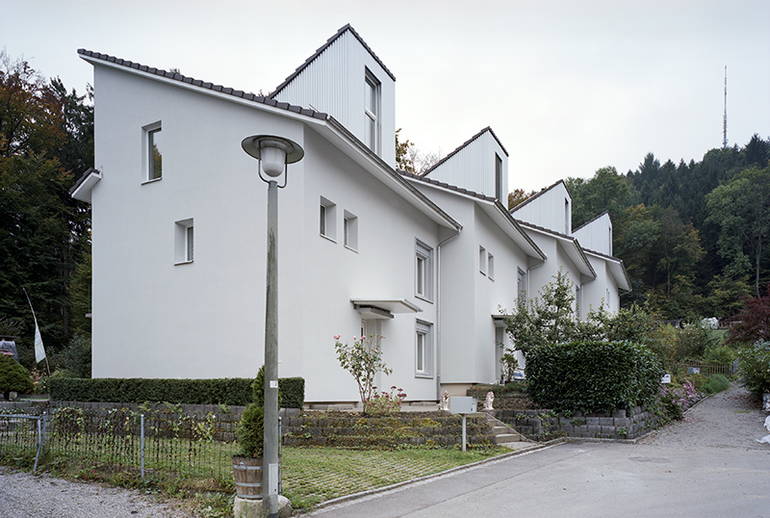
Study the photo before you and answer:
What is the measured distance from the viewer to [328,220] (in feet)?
51.1

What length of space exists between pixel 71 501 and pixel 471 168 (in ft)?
64.9

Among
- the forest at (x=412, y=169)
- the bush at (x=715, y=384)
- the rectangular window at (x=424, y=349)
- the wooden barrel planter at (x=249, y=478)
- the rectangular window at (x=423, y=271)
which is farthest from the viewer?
the forest at (x=412, y=169)

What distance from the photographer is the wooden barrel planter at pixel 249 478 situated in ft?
23.3

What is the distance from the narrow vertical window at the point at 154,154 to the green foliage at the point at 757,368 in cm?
1750

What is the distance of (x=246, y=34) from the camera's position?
545 inches

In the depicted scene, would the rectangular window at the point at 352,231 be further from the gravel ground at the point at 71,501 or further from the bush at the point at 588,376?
the gravel ground at the point at 71,501

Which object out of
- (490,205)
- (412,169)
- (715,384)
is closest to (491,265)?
(490,205)

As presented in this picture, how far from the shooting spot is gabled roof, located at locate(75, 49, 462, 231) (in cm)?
1381

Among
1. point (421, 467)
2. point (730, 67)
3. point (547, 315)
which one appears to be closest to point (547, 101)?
point (547, 315)

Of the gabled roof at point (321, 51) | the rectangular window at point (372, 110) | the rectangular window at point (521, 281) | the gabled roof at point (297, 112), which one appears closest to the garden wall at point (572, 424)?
the gabled roof at point (297, 112)

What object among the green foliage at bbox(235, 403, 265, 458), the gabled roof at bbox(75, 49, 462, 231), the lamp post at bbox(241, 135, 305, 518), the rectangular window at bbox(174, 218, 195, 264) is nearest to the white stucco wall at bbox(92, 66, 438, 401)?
the rectangular window at bbox(174, 218, 195, 264)

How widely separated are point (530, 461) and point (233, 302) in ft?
22.1

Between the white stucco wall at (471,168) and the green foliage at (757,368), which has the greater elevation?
the white stucco wall at (471,168)

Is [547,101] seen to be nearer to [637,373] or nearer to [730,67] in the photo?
[637,373]
